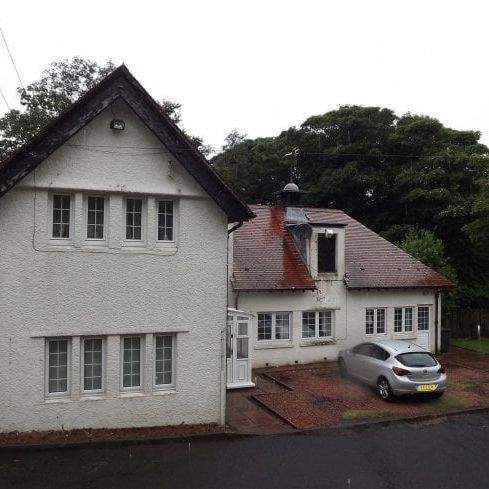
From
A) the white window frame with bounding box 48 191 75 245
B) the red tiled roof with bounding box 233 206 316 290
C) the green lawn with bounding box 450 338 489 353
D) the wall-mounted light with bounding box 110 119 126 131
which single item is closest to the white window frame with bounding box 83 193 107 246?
the white window frame with bounding box 48 191 75 245

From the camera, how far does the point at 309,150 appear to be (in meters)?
40.8

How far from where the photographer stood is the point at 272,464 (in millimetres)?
9680

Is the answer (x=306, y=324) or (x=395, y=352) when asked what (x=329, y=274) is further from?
(x=395, y=352)

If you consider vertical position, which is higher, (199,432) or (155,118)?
(155,118)

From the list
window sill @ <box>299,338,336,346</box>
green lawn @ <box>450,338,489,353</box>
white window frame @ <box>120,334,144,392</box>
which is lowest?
green lawn @ <box>450,338,489,353</box>

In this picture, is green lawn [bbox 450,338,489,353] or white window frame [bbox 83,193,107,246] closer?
white window frame [bbox 83,193,107,246]

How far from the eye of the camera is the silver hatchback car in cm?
1386

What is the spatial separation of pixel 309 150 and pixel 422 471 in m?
33.7

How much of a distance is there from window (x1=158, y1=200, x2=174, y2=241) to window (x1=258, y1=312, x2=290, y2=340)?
7988 millimetres

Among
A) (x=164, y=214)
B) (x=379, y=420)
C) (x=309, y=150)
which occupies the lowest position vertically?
(x=379, y=420)

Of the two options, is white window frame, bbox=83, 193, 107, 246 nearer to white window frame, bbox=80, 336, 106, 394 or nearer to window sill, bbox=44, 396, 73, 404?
white window frame, bbox=80, 336, 106, 394

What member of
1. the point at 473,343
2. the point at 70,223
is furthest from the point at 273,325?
the point at 473,343

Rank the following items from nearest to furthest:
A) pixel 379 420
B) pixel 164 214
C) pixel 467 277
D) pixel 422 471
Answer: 1. pixel 422 471
2. pixel 164 214
3. pixel 379 420
4. pixel 467 277

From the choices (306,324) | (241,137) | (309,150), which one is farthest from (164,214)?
(241,137)
